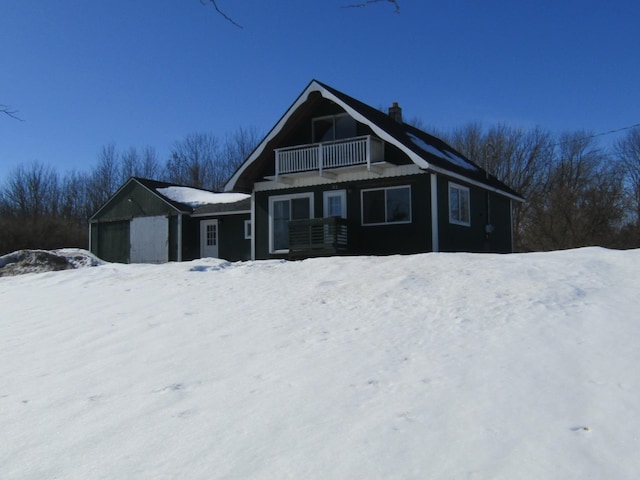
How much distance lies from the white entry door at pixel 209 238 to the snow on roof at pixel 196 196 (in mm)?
975

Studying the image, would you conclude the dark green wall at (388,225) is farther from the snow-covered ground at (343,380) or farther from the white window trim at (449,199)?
the snow-covered ground at (343,380)

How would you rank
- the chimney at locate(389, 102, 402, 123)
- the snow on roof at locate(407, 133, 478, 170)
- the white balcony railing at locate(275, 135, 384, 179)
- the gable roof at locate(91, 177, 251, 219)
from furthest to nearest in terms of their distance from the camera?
the gable roof at locate(91, 177, 251, 219)
the chimney at locate(389, 102, 402, 123)
the snow on roof at locate(407, 133, 478, 170)
the white balcony railing at locate(275, 135, 384, 179)

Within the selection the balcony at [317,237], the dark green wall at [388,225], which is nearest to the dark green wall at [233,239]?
the dark green wall at [388,225]

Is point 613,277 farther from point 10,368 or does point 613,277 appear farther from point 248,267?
point 10,368

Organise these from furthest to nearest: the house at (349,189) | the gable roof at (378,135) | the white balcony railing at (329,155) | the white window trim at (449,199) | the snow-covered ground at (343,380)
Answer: the white window trim at (449,199)
the white balcony railing at (329,155)
the house at (349,189)
the gable roof at (378,135)
the snow-covered ground at (343,380)

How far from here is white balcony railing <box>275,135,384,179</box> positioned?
1756 cm

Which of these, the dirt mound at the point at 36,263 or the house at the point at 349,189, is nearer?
the dirt mound at the point at 36,263

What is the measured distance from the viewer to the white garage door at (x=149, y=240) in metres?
25.8

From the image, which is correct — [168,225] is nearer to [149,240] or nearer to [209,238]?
[149,240]

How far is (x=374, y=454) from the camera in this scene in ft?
13.4

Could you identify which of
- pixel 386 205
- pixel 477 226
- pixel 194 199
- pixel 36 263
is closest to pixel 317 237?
pixel 386 205

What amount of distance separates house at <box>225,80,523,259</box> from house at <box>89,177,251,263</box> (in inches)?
170

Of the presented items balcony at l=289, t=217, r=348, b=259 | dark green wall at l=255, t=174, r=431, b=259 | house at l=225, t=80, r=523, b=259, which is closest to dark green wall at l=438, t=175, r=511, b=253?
house at l=225, t=80, r=523, b=259

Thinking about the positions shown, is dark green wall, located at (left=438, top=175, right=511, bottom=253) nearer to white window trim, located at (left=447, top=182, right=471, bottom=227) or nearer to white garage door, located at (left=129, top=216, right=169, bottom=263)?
white window trim, located at (left=447, top=182, right=471, bottom=227)
